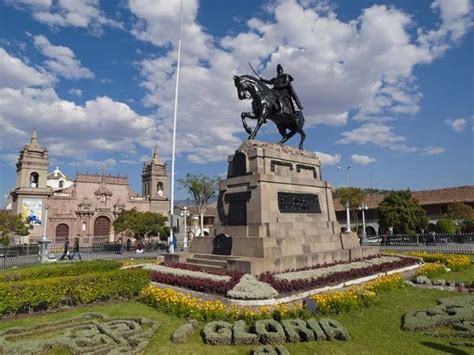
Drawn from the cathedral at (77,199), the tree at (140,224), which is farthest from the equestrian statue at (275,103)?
the cathedral at (77,199)

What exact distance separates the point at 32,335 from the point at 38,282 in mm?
2167

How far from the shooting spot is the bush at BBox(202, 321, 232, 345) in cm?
618

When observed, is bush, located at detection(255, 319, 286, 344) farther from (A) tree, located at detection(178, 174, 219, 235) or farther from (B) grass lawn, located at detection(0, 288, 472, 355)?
(A) tree, located at detection(178, 174, 219, 235)

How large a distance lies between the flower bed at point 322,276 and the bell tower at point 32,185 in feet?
150

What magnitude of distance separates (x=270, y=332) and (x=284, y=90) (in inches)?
452

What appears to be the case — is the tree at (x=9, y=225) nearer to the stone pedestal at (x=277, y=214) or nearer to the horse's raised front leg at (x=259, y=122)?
the stone pedestal at (x=277, y=214)

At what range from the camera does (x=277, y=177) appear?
1377 centimetres

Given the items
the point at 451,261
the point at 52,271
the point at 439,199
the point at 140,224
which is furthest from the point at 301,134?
the point at 439,199

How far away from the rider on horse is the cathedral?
3703 cm

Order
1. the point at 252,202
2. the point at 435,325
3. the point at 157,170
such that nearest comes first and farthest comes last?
the point at 435,325
the point at 252,202
the point at 157,170

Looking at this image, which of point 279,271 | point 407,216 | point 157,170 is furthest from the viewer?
point 157,170

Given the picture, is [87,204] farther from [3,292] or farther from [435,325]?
[435,325]

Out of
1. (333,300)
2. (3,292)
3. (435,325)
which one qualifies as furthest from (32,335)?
(435,325)

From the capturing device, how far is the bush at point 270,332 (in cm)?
615
